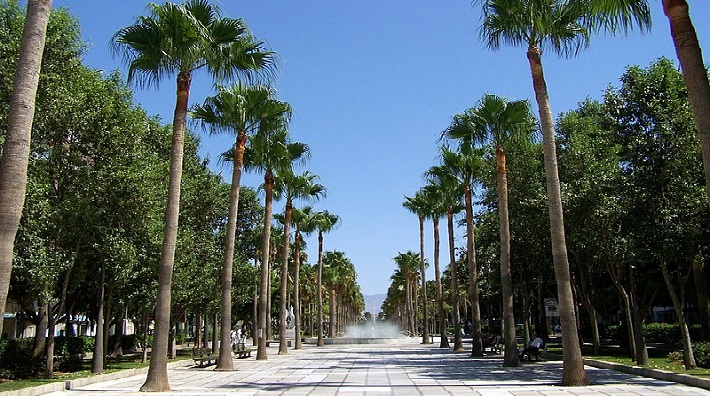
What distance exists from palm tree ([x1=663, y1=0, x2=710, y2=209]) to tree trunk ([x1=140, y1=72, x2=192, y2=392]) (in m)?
12.2

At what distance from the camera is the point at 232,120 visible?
85.7 feet

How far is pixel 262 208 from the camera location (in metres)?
44.8

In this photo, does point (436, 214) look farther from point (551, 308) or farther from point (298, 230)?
point (551, 308)

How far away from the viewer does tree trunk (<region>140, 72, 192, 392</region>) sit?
52.4 feet

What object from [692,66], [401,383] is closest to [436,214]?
[401,383]

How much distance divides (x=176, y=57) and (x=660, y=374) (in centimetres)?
1597

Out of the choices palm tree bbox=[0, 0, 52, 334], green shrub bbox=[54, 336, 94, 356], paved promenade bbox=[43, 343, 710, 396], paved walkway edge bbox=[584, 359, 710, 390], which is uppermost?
palm tree bbox=[0, 0, 52, 334]

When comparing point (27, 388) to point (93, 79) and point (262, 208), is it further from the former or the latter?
point (262, 208)

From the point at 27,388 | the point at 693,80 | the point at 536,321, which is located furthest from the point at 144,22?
Answer: the point at 536,321

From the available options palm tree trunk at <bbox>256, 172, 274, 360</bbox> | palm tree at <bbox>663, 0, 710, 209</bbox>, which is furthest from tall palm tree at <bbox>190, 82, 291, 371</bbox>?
palm tree at <bbox>663, 0, 710, 209</bbox>

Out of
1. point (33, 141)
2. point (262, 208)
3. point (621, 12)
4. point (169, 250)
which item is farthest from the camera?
point (262, 208)

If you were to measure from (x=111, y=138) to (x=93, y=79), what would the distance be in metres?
2.19

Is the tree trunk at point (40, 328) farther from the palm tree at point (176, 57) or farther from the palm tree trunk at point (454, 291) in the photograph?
the palm tree trunk at point (454, 291)

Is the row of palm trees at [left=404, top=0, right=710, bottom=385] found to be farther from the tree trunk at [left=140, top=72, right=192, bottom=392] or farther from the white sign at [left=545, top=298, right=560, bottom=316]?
the tree trunk at [left=140, top=72, right=192, bottom=392]
